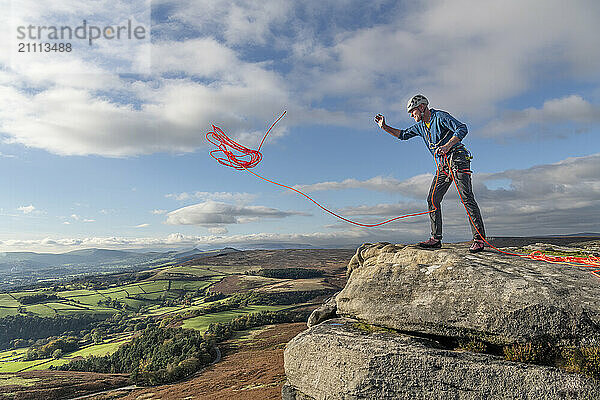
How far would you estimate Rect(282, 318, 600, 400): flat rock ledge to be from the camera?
7.22m

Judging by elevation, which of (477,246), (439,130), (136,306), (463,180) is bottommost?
(136,306)

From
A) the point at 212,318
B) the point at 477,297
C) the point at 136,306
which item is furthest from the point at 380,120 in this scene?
the point at 136,306

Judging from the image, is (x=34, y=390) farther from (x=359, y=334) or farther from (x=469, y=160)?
(x=469, y=160)

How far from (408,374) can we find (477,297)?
2.85 m

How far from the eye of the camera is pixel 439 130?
1093cm

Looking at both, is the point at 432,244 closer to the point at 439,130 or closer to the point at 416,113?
the point at 439,130

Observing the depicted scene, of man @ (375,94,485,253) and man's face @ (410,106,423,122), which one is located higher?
man's face @ (410,106,423,122)

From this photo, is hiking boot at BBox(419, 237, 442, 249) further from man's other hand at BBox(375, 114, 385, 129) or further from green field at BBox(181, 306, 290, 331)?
green field at BBox(181, 306, 290, 331)

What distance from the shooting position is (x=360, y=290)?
36.2ft

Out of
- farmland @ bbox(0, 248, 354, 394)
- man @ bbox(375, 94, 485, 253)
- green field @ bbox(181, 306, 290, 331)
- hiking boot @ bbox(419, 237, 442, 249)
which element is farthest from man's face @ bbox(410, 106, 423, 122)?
green field @ bbox(181, 306, 290, 331)

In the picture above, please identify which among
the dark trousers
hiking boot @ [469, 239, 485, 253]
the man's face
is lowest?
hiking boot @ [469, 239, 485, 253]

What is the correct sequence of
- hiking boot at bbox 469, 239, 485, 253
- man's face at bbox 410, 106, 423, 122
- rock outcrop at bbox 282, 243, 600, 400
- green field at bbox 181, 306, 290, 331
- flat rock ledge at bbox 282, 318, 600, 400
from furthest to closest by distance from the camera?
green field at bbox 181, 306, 290, 331
man's face at bbox 410, 106, 423, 122
hiking boot at bbox 469, 239, 485, 253
rock outcrop at bbox 282, 243, 600, 400
flat rock ledge at bbox 282, 318, 600, 400

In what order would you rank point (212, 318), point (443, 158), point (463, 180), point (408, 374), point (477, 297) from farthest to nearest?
1. point (212, 318)
2. point (443, 158)
3. point (463, 180)
4. point (477, 297)
5. point (408, 374)

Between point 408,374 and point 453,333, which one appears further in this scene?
point 453,333
